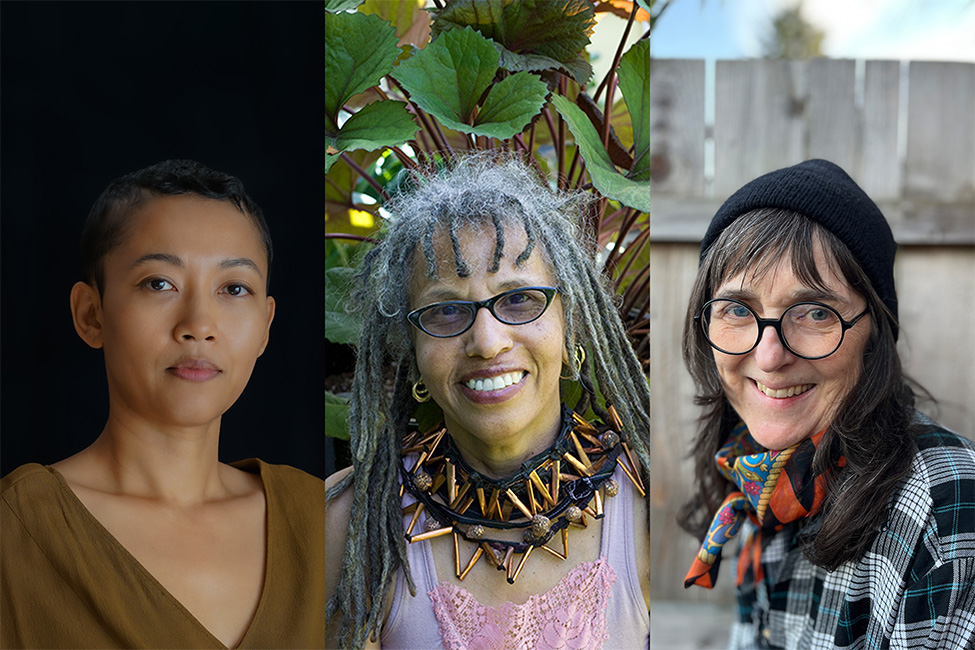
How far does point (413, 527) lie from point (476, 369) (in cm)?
32

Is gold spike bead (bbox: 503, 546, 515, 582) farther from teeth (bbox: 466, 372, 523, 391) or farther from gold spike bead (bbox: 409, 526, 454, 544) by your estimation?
teeth (bbox: 466, 372, 523, 391)

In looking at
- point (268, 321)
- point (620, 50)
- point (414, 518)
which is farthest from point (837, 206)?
point (268, 321)

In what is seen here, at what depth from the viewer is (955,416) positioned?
4.61 ft

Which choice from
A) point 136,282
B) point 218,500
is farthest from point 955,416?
point 136,282

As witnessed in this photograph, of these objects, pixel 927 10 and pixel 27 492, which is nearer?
pixel 27 492

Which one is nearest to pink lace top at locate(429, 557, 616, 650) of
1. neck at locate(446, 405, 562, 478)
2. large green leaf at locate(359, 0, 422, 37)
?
neck at locate(446, 405, 562, 478)

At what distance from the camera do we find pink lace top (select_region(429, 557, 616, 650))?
1247 mm

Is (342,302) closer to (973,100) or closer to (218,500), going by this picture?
(218,500)

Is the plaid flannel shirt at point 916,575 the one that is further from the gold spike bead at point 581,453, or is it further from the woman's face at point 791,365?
the gold spike bead at point 581,453

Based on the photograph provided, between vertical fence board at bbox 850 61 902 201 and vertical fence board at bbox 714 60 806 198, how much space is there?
0.12 metres

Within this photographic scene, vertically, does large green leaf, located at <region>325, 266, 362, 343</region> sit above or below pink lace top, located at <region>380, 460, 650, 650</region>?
above

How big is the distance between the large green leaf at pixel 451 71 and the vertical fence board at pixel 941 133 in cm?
82

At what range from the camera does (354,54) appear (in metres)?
1.32

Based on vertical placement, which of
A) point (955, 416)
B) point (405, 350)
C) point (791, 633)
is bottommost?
point (791, 633)
